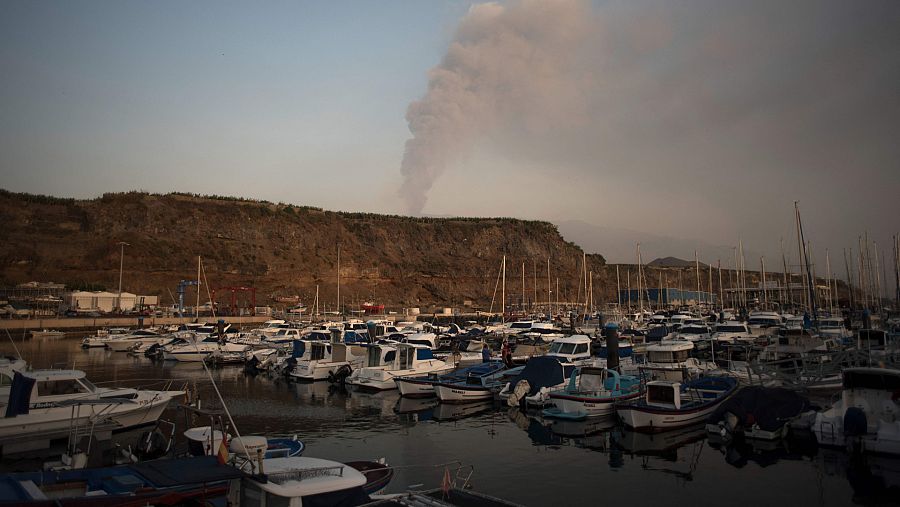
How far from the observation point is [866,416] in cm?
1756

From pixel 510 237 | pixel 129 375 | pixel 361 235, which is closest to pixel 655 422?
pixel 129 375

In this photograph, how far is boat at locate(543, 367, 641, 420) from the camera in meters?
22.2

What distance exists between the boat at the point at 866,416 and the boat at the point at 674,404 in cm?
368

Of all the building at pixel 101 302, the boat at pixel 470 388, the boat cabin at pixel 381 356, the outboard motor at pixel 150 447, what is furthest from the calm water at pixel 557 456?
the building at pixel 101 302

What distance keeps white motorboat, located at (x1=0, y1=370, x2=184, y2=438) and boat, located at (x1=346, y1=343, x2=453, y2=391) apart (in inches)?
411

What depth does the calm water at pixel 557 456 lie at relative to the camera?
14508 mm

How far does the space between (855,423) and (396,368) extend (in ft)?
65.3

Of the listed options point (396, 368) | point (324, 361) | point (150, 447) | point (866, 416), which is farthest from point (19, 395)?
point (866, 416)

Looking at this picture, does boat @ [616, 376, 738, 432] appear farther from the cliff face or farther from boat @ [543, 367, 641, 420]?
the cliff face

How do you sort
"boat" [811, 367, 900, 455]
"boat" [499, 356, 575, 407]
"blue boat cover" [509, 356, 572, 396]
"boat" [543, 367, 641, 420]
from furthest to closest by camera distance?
"blue boat cover" [509, 356, 572, 396], "boat" [499, 356, 575, 407], "boat" [543, 367, 641, 420], "boat" [811, 367, 900, 455]

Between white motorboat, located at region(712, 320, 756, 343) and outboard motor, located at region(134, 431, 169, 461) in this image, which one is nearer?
outboard motor, located at region(134, 431, 169, 461)

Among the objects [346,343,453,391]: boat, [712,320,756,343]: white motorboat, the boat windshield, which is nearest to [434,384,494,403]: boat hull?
[346,343,453,391]: boat

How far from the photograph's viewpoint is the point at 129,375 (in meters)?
34.0

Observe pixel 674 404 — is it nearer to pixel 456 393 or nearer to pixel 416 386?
pixel 456 393
